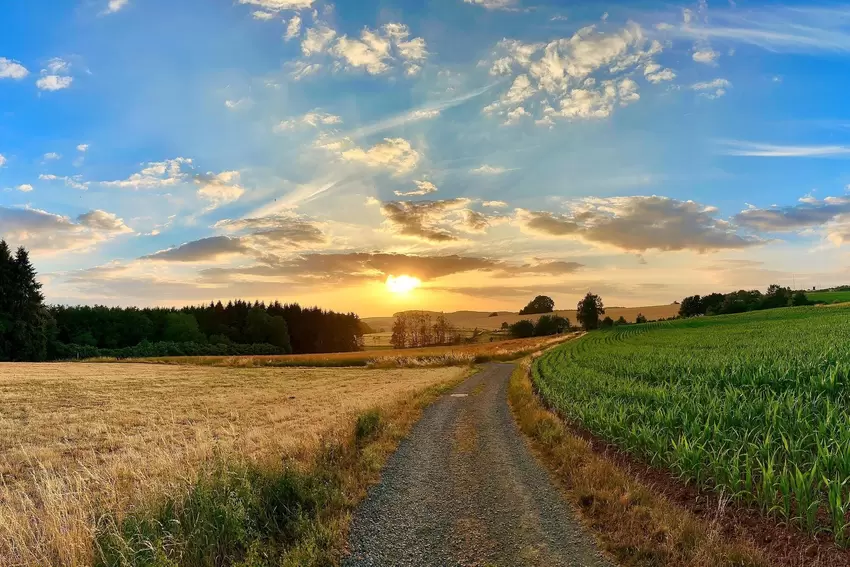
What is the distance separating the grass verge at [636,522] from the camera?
6014 millimetres

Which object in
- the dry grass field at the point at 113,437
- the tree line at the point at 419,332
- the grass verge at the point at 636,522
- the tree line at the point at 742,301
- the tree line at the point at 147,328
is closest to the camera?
the grass verge at the point at 636,522

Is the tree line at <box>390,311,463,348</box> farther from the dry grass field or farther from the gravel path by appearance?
the gravel path

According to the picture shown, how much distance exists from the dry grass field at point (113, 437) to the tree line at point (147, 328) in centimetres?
4427

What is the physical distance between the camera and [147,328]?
325 ft

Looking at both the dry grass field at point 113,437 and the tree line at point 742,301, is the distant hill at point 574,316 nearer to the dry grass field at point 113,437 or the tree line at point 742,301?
the tree line at point 742,301

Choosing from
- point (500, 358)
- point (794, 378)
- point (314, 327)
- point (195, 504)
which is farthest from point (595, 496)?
point (314, 327)

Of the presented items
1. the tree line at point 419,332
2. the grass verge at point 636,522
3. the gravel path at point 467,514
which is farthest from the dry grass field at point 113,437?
the tree line at point 419,332

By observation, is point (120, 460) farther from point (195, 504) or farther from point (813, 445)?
point (813, 445)

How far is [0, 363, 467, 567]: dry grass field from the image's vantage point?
23.2 ft

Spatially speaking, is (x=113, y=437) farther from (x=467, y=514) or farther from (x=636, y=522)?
(x=636, y=522)

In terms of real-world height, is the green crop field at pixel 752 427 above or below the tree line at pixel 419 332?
above

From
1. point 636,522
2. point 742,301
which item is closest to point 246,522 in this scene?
point 636,522

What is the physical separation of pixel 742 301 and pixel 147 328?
151258 mm

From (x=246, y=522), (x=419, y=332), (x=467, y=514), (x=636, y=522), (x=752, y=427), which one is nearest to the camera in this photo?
(x=246, y=522)
